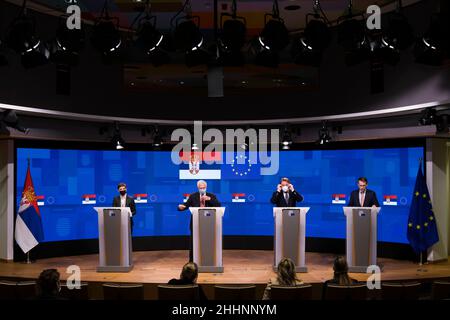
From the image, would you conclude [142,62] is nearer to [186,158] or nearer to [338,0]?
[186,158]

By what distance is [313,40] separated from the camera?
20.7ft

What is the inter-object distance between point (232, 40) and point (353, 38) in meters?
1.56

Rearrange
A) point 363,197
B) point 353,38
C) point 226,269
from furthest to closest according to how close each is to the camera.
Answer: point 226,269 → point 363,197 → point 353,38

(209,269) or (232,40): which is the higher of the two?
(232,40)

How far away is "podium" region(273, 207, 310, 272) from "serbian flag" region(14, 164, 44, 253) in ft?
15.1

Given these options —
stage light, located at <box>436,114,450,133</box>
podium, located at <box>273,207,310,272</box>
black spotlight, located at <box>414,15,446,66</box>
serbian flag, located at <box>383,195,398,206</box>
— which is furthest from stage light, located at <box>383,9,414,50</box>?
serbian flag, located at <box>383,195,398,206</box>

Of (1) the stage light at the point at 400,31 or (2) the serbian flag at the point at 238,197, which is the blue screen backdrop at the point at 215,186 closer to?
(2) the serbian flag at the point at 238,197

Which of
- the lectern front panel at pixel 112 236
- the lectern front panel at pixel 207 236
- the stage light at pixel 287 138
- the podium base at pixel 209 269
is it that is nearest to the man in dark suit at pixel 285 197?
the lectern front panel at pixel 207 236

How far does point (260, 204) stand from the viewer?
11.5 meters

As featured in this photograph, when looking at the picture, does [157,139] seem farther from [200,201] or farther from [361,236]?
[361,236]

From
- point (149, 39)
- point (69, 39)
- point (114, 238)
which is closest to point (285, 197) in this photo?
point (114, 238)

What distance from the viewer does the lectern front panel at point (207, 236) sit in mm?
8133
